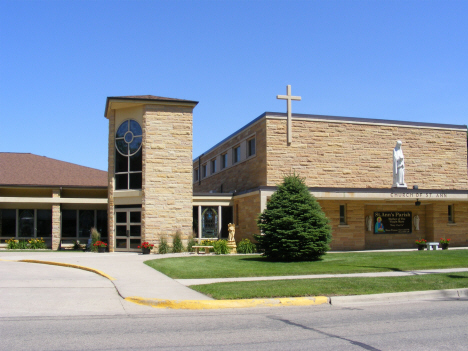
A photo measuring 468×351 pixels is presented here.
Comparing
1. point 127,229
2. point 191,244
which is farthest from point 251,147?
point 127,229

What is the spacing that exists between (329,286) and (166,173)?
14.9 meters

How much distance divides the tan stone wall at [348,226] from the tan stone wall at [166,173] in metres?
7.22

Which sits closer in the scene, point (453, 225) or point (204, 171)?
point (453, 225)

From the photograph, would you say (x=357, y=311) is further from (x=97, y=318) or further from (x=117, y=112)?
(x=117, y=112)

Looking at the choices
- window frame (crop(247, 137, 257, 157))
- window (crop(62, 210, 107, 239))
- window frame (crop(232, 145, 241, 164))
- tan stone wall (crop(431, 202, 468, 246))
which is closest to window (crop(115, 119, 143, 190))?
window frame (crop(247, 137, 257, 157))

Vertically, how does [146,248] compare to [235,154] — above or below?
below

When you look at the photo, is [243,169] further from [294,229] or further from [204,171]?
[204,171]

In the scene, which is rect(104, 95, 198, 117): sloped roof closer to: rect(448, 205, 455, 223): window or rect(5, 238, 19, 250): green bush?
rect(5, 238, 19, 250): green bush

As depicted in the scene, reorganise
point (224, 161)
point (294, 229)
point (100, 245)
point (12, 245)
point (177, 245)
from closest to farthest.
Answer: point (294, 229) → point (177, 245) → point (100, 245) → point (12, 245) → point (224, 161)

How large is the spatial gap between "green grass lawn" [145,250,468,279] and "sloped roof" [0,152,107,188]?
14260 millimetres

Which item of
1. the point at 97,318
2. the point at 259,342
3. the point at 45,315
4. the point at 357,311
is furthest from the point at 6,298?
the point at 357,311

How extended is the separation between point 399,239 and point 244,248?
910cm

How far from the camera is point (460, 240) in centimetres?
2750

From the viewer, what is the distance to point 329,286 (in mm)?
12336
